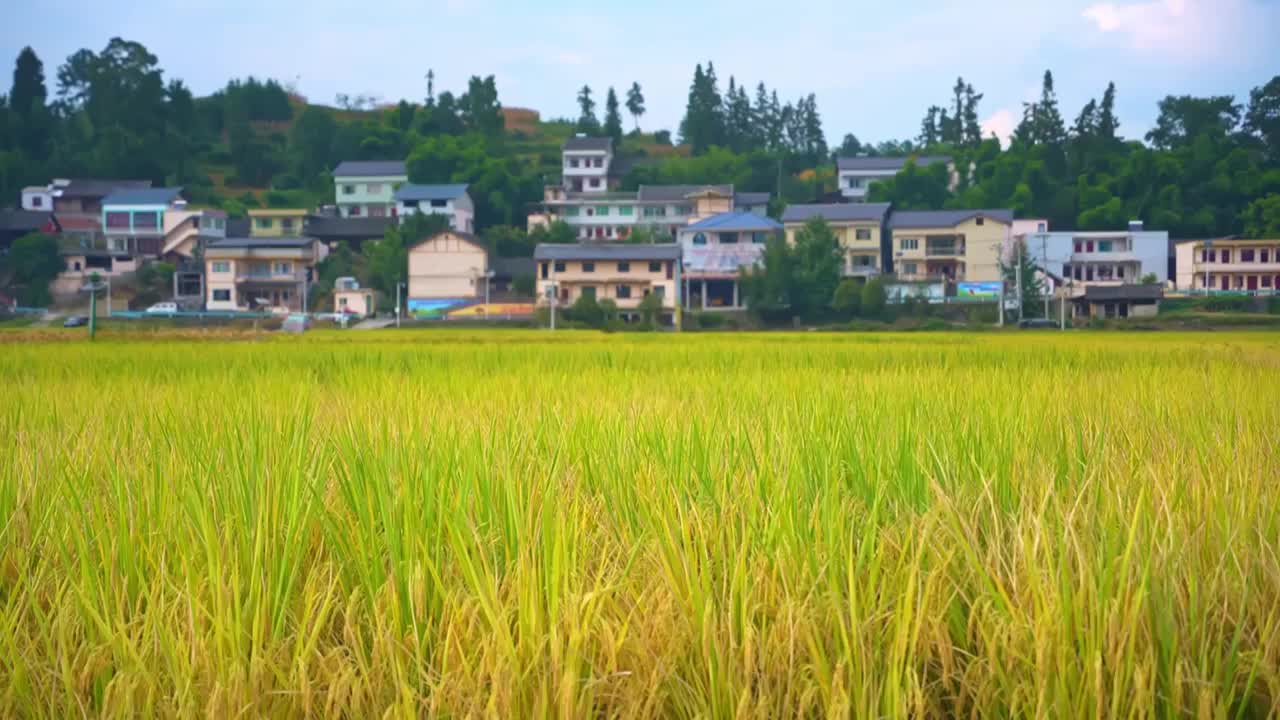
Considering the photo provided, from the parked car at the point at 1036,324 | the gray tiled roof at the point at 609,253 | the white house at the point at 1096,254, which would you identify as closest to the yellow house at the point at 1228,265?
the white house at the point at 1096,254

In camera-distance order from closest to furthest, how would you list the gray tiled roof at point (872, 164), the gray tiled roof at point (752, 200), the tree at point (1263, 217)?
the tree at point (1263, 217) → the gray tiled roof at point (752, 200) → the gray tiled roof at point (872, 164)

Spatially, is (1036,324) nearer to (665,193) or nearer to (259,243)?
(665,193)

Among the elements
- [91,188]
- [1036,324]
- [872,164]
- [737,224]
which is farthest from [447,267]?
[872,164]

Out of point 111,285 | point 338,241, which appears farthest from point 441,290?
point 111,285

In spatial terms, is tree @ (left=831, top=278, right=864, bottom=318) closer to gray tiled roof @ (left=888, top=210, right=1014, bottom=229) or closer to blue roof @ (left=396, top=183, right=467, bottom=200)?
gray tiled roof @ (left=888, top=210, right=1014, bottom=229)

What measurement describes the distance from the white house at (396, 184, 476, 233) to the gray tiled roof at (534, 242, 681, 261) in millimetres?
9867

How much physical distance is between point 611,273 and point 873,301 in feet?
38.5

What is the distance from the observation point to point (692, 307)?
44.8 metres

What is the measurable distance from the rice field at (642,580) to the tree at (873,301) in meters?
34.7

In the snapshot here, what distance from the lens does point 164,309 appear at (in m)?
40.8

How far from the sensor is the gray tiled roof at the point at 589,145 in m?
63.7

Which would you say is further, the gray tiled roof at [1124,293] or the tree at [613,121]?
the tree at [613,121]

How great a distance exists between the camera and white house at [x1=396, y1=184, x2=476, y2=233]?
51.4 metres

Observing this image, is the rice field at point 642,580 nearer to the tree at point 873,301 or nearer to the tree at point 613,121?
the tree at point 873,301
